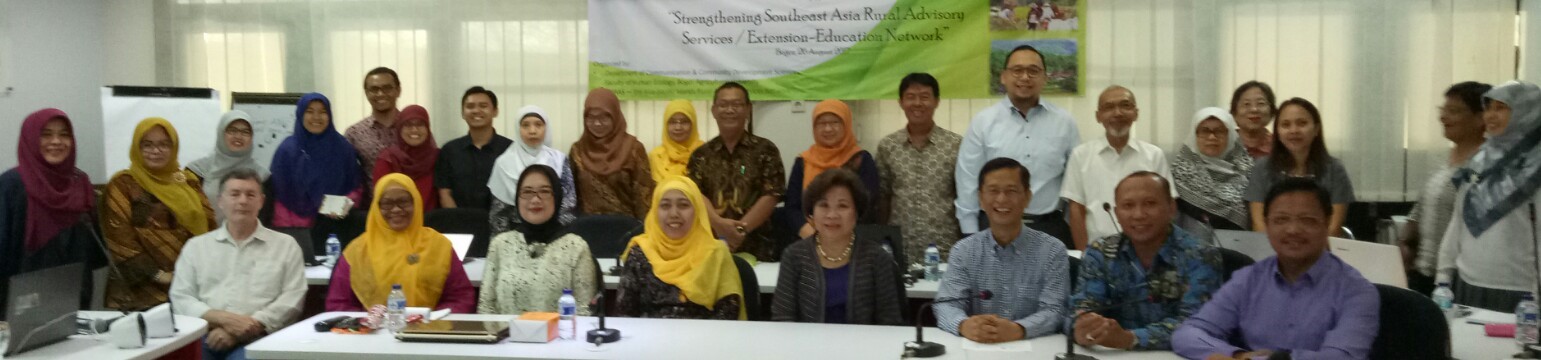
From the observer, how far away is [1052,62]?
567 centimetres

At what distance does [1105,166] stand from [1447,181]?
1219 mm

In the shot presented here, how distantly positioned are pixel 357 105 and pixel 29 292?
4.04m

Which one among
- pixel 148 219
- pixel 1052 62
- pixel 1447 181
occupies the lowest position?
pixel 148 219

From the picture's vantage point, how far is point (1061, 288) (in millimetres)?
2959

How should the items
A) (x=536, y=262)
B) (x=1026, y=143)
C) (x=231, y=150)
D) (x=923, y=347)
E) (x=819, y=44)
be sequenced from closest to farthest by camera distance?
(x=923, y=347) → (x=536, y=262) → (x=1026, y=143) → (x=231, y=150) → (x=819, y=44)

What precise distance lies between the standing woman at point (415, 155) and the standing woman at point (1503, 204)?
14.5 ft

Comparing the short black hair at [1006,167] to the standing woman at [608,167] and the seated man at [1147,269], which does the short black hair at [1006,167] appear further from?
the standing woman at [608,167]

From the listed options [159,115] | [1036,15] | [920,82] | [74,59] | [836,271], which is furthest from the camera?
[74,59]

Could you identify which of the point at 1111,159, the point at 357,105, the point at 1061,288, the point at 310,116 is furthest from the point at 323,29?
the point at 1061,288

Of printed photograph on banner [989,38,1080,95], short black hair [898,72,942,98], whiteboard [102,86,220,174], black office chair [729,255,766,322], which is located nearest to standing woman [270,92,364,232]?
whiteboard [102,86,220,174]

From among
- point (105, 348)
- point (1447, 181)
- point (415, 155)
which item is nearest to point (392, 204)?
point (105, 348)

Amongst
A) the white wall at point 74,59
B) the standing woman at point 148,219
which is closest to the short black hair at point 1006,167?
the standing woman at point 148,219

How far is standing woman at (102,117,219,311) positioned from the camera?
4.11 m

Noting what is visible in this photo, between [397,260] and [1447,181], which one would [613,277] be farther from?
[1447,181]
